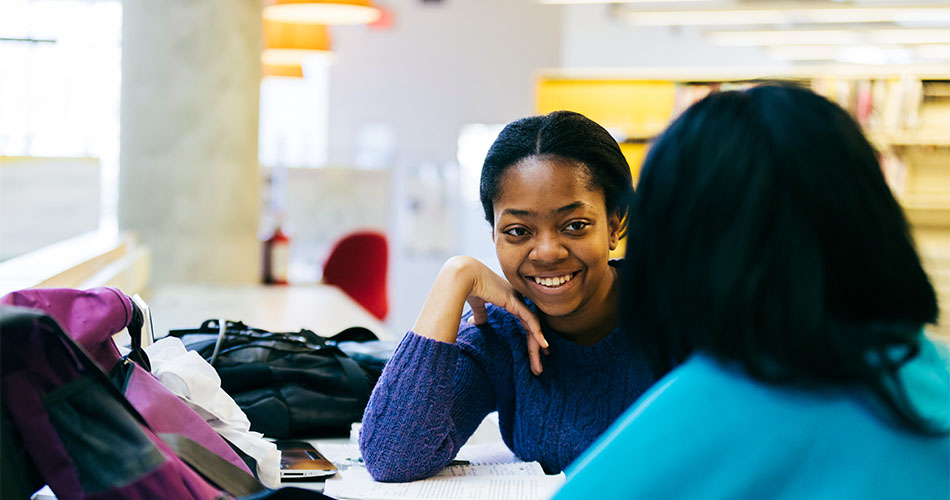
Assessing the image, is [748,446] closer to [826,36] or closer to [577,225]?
[577,225]

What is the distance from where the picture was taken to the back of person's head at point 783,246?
839 mm

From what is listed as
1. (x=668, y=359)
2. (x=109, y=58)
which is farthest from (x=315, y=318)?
(x=109, y=58)

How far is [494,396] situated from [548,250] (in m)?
0.31

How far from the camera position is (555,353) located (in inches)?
68.4

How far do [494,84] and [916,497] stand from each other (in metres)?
8.70

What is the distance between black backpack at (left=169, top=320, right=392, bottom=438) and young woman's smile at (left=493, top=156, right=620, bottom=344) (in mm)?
455

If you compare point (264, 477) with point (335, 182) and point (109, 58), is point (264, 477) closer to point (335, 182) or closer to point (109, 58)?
point (335, 182)

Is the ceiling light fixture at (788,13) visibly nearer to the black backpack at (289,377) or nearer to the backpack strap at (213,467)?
the black backpack at (289,377)

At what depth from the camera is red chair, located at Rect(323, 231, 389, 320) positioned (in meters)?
6.01

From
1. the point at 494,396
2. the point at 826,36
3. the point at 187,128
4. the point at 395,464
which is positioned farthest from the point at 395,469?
the point at 826,36

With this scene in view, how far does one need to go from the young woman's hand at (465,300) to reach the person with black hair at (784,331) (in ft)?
2.58

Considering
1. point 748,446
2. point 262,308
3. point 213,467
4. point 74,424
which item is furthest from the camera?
point 262,308

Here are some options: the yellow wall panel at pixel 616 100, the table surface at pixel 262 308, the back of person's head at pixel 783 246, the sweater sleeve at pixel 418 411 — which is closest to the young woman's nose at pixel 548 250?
the sweater sleeve at pixel 418 411

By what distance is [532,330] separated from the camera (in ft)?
5.51
